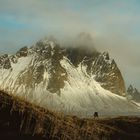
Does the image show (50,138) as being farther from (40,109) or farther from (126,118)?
(126,118)

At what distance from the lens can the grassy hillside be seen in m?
18.0

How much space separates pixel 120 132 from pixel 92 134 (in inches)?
76.8

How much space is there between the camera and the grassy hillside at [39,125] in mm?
18047

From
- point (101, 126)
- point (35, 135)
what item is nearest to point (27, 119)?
point (35, 135)

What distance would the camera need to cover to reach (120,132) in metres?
21.7

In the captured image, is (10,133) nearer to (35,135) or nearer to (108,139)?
(35,135)

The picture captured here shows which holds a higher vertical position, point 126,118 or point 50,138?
point 126,118

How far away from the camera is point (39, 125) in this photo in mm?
18547

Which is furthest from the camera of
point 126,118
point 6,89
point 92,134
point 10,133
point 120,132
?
point 126,118

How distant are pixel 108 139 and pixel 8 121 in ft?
16.8

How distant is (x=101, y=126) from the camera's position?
69.9 feet

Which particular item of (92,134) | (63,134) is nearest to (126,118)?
(92,134)

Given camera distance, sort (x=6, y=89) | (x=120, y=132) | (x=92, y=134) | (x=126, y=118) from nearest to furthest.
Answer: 1. (x=6, y=89)
2. (x=92, y=134)
3. (x=120, y=132)
4. (x=126, y=118)

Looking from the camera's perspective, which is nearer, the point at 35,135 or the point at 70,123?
the point at 35,135
